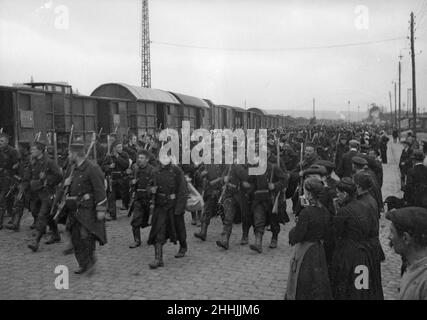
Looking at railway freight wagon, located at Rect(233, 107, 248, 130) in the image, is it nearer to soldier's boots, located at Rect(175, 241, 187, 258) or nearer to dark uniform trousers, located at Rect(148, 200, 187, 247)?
soldier's boots, located at Rect(175, 241, 187, 258)

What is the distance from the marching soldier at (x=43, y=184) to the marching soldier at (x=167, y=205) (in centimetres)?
213

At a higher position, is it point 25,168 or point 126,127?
point 126,127

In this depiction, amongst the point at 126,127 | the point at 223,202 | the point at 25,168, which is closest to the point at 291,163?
the point at 223,202

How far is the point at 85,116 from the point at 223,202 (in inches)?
406

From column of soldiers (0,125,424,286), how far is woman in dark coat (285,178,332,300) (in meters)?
0.24

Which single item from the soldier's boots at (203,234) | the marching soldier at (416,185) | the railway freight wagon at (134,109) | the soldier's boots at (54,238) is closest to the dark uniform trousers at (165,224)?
the soldier's boots at (203,234)

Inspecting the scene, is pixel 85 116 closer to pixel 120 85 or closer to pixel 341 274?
pixel 120 85

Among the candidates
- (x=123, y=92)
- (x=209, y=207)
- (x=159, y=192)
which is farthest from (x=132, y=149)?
(x=123, y=92)

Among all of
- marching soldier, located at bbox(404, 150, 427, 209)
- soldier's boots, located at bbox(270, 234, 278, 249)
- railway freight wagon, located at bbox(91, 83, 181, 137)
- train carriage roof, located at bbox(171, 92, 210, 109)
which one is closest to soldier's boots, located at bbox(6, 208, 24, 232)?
soldier's boots, located at bbox(270, 234, 278, 249)

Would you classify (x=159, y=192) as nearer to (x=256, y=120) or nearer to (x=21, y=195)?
(x=21, y=195)

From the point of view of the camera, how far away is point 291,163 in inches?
433

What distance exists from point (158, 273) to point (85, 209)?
137 centimetres
